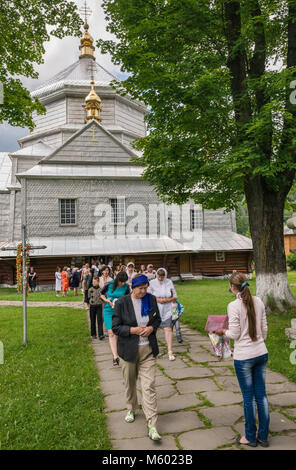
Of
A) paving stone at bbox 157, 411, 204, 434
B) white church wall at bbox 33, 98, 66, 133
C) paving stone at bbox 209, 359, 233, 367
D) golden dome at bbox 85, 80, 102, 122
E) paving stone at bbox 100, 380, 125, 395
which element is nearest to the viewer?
paving stone at bbox 157, 411, 204, 434

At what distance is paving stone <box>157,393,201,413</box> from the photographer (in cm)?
482

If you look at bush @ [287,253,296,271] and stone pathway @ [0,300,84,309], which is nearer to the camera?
stone pathway @ [0,300,84,309]

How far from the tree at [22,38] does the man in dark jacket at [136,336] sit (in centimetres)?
868

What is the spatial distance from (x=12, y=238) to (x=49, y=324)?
17.0 m

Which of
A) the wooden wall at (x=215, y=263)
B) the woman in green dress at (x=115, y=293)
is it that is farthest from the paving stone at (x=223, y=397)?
the wooden wall at (x=215, y=263)

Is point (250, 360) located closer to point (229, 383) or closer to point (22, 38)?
point (229, 383)

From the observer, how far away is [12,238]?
2627 cm

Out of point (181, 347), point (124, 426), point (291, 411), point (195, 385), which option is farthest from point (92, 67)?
point (291, 411)

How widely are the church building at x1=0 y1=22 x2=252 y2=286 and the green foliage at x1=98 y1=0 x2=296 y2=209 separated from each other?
13174mm

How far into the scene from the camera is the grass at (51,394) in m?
4.04

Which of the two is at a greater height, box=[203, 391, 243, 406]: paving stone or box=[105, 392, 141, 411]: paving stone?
box=[203, 391, 243, 406]: paving stone

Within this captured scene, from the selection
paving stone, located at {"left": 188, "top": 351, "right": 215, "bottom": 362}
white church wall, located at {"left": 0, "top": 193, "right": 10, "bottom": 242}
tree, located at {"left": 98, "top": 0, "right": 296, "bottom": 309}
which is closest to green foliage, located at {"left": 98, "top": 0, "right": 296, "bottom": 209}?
tree, located at {"left": 98, "top": 0, "right": 296, "bottom": 309}

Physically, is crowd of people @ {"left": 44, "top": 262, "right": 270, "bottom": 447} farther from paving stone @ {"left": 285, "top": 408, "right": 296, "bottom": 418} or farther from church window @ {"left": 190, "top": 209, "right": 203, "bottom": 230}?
church window @ {"left": 190, "top": 209, "right": 203, "bottom": 230}
